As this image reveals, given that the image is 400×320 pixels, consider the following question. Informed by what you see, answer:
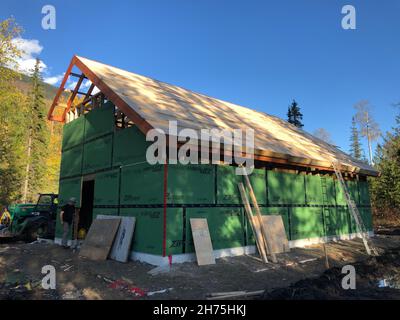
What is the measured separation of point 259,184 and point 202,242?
128 inches

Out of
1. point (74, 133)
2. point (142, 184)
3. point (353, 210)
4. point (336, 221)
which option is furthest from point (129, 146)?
point (336, 221)

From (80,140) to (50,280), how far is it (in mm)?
7307

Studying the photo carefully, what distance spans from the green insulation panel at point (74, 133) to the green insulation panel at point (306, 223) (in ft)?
29.4

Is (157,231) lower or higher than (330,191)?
lower

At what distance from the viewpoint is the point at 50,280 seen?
6680 mm

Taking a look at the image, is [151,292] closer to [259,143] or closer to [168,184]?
[168,184]

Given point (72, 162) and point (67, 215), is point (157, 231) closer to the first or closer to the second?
point (67, 215)

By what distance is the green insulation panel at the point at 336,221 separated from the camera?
43.0ft

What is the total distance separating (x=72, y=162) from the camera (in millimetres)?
13344

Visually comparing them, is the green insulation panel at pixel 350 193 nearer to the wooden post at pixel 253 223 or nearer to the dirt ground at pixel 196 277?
the dirt ground at pixel 196 277

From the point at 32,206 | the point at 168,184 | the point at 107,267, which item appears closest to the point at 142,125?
the point at 168,184

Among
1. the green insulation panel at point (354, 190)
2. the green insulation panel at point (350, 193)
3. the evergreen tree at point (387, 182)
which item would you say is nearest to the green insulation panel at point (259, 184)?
the green insulation panel at point (350, 193)
